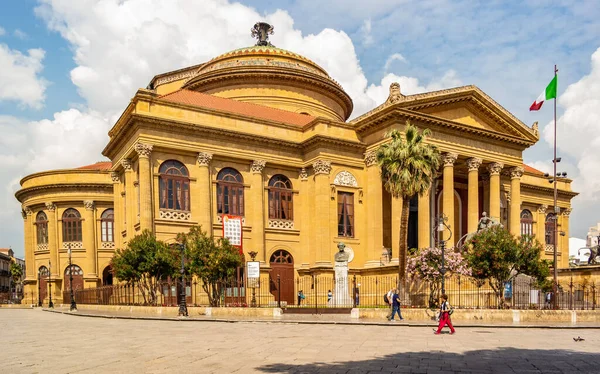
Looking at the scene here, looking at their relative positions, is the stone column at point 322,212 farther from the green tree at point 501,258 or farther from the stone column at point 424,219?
Result: the green tree at point 501,258

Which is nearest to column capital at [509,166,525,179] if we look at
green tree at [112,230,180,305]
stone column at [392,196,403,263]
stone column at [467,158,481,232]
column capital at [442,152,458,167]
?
stone column at [467,158,481,232]

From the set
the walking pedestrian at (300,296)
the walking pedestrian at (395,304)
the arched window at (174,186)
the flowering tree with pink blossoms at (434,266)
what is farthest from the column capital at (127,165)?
the walking pedestrian at (395,304)

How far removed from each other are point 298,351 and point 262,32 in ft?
164

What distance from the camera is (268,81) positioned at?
4691 cm

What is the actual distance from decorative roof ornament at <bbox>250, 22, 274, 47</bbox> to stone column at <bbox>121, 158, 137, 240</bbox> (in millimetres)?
27256

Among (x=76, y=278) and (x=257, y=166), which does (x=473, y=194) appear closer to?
(x=257, y=166)

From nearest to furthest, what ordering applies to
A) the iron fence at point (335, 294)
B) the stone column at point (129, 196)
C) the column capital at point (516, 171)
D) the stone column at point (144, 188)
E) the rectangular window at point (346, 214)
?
the iron fence at point (335, 294) → the stone column at point (144, 188) → the stone column at point (129, 196) → the rectangular window at point (346, 214) → the column capital at point (516, 171)

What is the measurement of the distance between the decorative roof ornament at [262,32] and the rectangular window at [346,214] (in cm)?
2561

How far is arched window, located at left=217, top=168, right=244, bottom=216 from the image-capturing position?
35938 millimetres

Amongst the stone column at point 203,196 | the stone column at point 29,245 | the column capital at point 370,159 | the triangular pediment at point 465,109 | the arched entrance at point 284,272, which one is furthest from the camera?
the stone column at point 29,245

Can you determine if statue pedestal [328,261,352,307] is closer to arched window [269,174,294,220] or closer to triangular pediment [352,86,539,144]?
arched window [269,174,294,220]

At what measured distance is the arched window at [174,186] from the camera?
33.5 m

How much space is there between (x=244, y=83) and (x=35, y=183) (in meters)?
21.1

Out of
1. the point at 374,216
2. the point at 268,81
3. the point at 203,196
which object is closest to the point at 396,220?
the point at 374,216
